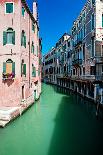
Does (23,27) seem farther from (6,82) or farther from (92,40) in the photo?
(92,40)

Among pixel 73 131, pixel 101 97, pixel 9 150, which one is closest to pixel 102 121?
pixel 73 131

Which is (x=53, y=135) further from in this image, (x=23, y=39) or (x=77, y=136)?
(x=23, y=39)

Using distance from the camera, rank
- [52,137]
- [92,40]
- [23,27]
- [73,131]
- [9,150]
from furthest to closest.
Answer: [92,40] → [23,27] → [73,131] → [52,137] → [9,150]

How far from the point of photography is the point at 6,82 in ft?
57.9

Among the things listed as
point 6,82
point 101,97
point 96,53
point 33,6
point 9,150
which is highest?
point 33,6

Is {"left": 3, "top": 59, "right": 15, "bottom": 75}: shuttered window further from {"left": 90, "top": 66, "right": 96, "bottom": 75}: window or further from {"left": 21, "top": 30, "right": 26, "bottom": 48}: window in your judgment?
{"left": 90, "top": 66, "right": 96, "bottom": 75}: window

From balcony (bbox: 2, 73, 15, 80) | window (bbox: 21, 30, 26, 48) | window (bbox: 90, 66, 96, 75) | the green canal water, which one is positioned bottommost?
the green canal water

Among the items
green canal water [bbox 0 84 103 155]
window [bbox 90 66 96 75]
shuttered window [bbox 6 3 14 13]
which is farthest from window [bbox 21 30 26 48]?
window [bbox 90 66 96 75]

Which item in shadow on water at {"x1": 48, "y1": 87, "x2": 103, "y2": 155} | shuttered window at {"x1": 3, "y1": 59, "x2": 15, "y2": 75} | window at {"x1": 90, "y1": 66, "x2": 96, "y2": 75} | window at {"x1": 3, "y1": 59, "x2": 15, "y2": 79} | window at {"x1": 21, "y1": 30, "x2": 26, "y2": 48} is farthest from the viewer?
window at {"x1": 90, "y1": 66, "x2": 96, "y2": 75}

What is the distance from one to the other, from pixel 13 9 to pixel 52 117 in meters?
9.69

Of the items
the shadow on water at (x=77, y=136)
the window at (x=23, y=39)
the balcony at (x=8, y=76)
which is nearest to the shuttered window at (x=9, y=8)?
the window at (x=23, y=39)

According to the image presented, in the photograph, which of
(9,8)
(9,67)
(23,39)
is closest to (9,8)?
(9,8)

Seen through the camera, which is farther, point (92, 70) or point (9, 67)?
point (92, 70)

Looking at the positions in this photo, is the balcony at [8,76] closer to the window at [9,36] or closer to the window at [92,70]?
the window at [9,36]
